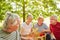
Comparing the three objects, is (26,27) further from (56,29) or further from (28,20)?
(56,29)

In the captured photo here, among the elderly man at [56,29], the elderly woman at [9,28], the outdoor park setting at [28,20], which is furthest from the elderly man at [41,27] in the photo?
the elderly woman at [9,28]

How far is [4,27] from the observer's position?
188 cm

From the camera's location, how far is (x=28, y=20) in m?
3.30

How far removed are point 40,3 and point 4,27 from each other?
2562mm

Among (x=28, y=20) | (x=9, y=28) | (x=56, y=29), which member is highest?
(x=9, y=28)

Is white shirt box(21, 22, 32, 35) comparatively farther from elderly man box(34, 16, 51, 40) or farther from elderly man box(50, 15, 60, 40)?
elderly man box(50, 15, 60, 40)

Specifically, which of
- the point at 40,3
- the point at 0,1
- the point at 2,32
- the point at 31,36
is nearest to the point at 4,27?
the point at 2,32

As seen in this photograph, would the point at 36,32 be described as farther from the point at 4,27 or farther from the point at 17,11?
the point at 4,27

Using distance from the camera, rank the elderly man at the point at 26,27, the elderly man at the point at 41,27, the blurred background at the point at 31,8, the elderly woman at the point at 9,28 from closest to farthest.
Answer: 1. the elderly woman at the point at 9,28
2. the elderly man at the point at 26,27
3. the elderly man at the point at 41,27
4. the blurred background at the point at 31,8

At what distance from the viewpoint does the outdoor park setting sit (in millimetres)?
1916

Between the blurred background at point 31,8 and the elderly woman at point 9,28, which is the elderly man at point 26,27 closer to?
the blurred background at point 31,8

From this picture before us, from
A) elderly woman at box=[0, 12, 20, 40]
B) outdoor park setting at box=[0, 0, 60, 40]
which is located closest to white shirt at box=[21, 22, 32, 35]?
outdoor park setting at box=[0, 0, 60, 40]

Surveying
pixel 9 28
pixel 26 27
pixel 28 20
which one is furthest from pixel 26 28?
pixel 9 28

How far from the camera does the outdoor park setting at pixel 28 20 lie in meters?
1.92
